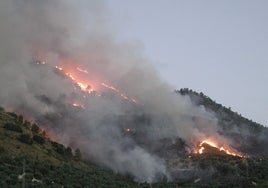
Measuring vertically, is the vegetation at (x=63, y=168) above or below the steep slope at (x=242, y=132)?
below

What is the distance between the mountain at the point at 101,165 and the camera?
7106cm

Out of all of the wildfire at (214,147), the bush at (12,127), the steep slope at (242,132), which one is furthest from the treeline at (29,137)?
the steep slope at (242,132)

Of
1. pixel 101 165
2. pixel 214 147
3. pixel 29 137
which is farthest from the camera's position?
pixel 214 147

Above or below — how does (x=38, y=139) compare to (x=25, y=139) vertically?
above

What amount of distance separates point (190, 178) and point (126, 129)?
42.3 m

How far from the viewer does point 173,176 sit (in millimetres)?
111688

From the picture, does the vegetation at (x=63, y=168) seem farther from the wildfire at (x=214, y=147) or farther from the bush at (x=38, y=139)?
the wildfire at (x=214, y=147)

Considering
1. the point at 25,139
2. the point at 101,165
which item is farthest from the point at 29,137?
the point at 101,165

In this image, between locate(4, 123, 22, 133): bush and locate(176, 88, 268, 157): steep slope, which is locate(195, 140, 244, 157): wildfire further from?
locate(4, 123, 22, 133): bush

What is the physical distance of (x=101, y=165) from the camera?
376ft

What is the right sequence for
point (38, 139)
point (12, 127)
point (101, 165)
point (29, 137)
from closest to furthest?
point (29, 137), point (12, 127), point (38, 139), point (101, 165)

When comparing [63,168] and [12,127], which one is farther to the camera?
[12,127]

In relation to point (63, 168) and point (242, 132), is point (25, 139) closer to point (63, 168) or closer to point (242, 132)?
point (63, 168)

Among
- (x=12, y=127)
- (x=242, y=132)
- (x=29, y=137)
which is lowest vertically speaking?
(x=29, y=137)
